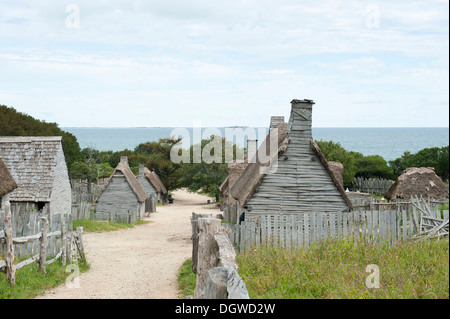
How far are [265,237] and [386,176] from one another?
47739 mm

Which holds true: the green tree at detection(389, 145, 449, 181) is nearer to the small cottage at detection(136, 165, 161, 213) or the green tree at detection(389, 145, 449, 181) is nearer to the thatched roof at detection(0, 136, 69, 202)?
the small cottage at detection(136, 165, 161, 213)

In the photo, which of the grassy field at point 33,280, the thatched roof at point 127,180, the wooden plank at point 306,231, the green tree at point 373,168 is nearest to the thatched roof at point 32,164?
the grassy field at point 33,280

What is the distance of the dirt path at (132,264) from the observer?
41.0 ft

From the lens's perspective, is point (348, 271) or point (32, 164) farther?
point (32, 164)

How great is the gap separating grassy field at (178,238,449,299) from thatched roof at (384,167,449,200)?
81.0 ft

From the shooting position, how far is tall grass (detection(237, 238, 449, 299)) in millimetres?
8164

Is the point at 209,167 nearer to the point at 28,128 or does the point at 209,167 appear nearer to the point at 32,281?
the point at 28,128

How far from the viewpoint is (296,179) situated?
55.2 ft

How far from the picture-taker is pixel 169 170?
6556 cm

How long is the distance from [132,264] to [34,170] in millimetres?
9447

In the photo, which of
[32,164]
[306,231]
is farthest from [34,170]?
[306,231]
